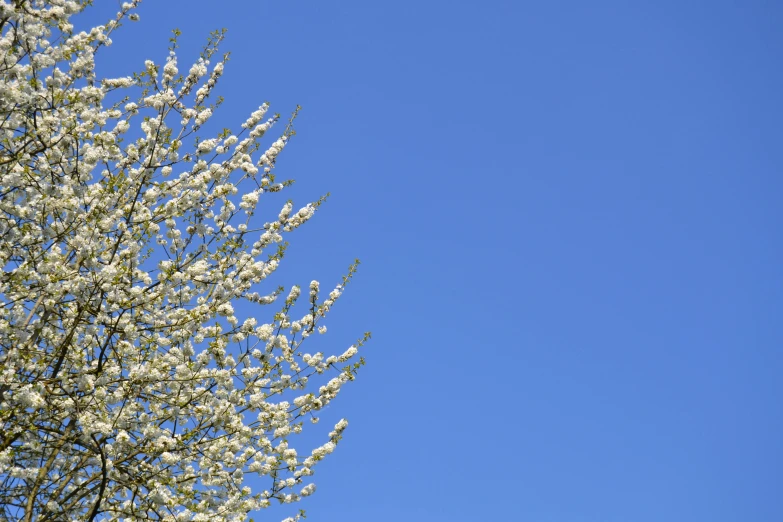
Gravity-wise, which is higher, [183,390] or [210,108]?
[210,108]

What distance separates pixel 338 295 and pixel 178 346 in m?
2.19

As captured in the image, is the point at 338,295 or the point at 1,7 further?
the point at 338,295

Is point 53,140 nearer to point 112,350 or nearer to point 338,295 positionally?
point 112,350

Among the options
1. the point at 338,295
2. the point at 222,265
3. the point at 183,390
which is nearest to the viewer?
the point at 183,390

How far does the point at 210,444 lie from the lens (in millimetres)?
8016

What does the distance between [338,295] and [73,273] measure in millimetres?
3282

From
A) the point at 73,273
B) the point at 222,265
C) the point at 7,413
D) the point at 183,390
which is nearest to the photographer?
the point at 7,413

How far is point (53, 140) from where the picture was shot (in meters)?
8.24

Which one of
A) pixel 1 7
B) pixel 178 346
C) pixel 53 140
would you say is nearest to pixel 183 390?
pixel 178 346

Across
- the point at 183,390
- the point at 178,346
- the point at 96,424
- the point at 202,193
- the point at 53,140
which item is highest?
the point at 53,140

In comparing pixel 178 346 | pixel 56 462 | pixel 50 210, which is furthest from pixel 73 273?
pixel 56 462

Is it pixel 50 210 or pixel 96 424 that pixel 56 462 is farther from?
pixel 50 210

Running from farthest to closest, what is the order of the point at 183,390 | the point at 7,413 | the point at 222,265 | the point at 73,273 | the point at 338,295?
1. the point at 338,295
2. the point at 222,265
3. the point at 183,390
4. the point at 73,273
5. the point at 7,413

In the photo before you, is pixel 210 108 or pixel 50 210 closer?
pixel 50 210
